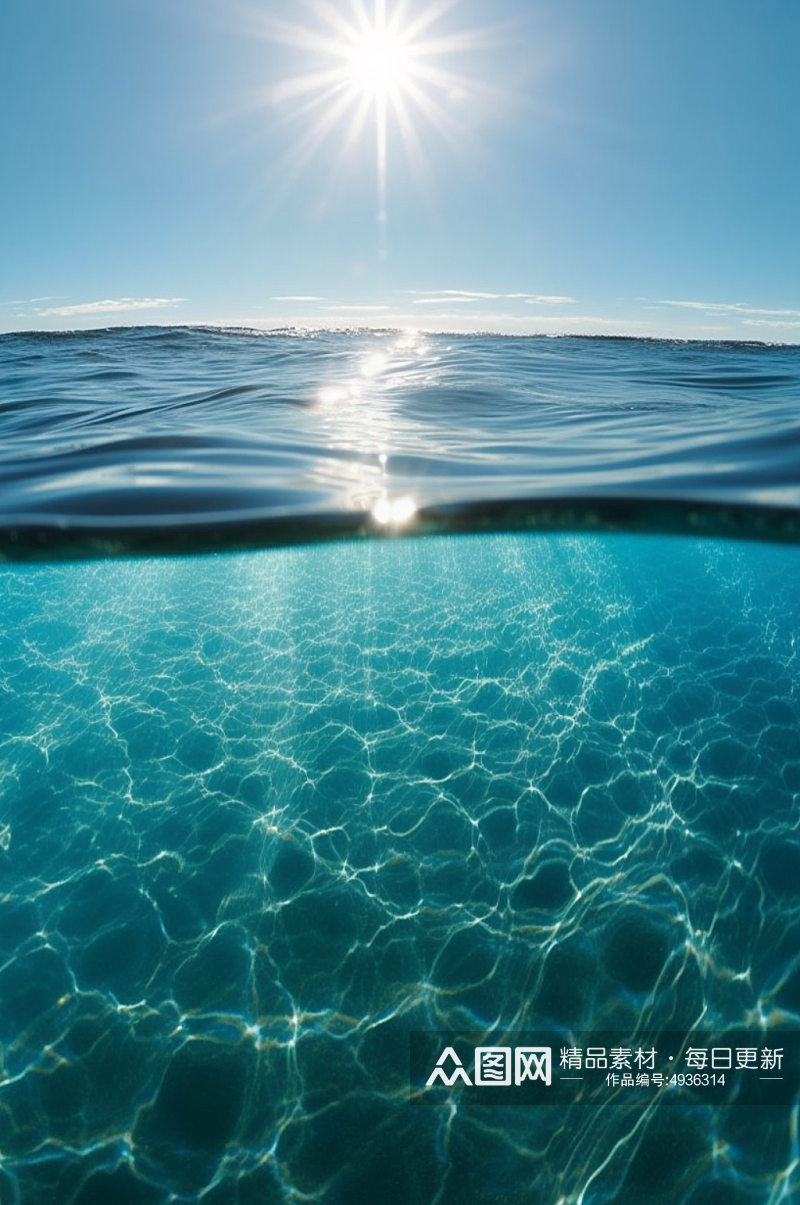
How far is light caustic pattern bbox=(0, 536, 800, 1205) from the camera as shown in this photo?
11.3ft

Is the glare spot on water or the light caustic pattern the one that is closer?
the light caustic pattern

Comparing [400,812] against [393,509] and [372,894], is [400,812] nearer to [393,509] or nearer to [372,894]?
[372,894]

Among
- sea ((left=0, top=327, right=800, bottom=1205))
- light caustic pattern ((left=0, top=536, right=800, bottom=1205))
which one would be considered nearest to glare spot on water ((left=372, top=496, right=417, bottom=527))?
sea ((left=0, top=327, right=800, bottom=1205))

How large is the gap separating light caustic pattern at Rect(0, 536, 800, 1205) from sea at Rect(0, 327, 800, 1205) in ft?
0.08

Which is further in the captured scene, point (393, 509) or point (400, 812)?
point (393, 509)

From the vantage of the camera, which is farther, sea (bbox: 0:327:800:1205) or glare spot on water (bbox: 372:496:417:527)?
glare spot on water (bbox: 372:496:417:527)

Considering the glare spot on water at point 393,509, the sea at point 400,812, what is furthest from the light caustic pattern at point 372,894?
the glare spot on water at point 393,509

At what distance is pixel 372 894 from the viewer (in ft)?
15.1

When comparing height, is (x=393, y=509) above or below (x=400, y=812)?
above

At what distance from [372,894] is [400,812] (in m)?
0.82

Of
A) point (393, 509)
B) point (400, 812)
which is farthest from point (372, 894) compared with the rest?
point (393, 509)

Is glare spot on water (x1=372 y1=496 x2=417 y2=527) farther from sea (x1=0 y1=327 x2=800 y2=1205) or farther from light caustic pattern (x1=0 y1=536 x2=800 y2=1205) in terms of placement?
light caustic pattern (x1=0 y1=536 x2=800 y2=1205)

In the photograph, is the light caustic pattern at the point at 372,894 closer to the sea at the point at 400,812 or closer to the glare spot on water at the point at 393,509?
the sea at the point at 400,812

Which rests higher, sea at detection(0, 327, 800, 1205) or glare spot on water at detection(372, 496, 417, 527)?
glare spot on water at detection(372, 496, 417, 527)
